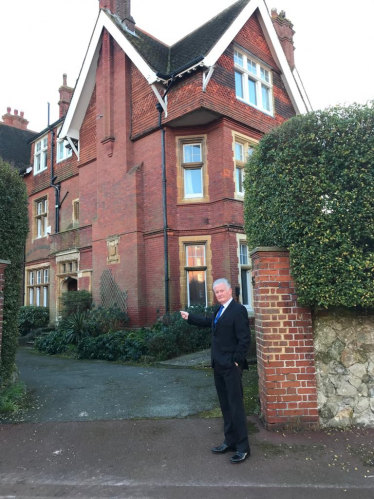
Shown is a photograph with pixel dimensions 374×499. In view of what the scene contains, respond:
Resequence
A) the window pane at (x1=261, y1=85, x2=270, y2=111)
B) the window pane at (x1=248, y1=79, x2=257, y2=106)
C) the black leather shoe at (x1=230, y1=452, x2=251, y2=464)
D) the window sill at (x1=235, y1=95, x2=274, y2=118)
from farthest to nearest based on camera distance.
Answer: the window pane at (x1=261, y1=85, x2=270, y2=111), the window pane at (x1=248, y1=79, x2=257, y2=106), the window sill at (x1=235, y1=95, x2=274, y2=118), the black leather shoe at (x1=230, y1=452, x2=251, y2=464)

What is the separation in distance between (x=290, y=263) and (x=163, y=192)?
27.9 feet

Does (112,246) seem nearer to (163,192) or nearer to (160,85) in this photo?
(163,192)

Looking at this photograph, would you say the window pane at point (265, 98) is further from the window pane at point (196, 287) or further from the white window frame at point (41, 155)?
the white window frame at point (41, 155)

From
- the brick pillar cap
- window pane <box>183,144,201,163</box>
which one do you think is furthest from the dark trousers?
window pane <box>183,144,201,163</box>

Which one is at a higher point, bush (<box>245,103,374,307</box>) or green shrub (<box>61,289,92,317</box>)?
bush (<box>245,103,374,307</box>)

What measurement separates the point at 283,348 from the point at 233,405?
3.28 ft

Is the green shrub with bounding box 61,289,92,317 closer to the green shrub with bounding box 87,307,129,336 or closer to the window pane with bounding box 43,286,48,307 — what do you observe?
the green shrub with bounding box 87,307,129,336

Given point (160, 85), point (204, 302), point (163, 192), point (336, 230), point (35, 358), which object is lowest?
point (35, 358)

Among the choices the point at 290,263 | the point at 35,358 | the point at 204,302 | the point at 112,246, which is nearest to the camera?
the point at 290,263

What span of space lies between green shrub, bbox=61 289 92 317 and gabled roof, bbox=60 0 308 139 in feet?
22.5

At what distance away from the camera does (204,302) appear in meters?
12.5

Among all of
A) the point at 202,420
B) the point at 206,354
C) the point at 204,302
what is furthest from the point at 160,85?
the point at 202,420

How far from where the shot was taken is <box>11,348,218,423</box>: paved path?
17.2 feet

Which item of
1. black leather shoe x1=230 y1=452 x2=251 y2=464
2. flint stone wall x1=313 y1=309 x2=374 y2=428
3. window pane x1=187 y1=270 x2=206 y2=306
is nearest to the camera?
black leather shoe x1=230 y1=452 x2=251 y2=464
